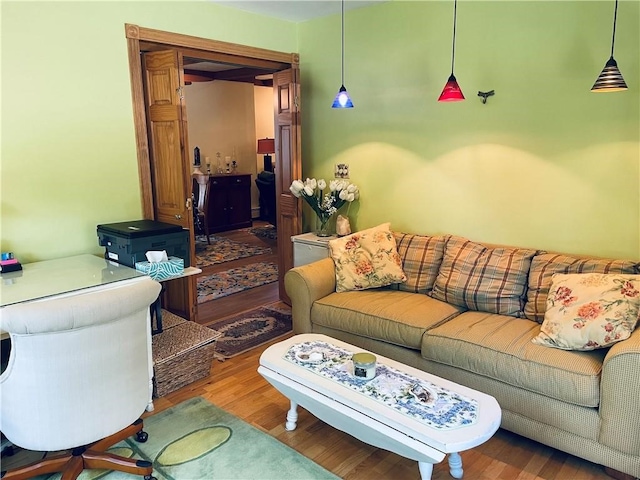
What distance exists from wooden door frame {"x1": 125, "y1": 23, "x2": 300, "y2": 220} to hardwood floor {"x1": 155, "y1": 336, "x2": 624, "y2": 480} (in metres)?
1.54

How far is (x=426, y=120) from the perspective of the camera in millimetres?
3568

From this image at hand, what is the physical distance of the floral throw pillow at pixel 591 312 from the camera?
87.5 inches

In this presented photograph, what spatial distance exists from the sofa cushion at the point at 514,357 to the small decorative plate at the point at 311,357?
0.63 meters

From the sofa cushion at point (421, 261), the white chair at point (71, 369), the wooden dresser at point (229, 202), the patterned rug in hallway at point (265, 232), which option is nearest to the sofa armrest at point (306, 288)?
the sofa cushion at point (421, 261)

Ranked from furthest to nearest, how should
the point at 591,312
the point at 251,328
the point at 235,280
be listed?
the point at 235,280 < the point at 251,328 < the point at 591,312

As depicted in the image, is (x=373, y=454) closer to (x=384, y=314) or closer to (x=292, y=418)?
(x=292, y=418)

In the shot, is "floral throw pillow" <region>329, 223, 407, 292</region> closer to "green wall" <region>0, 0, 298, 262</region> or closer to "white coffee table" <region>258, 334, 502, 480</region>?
"white coffee table" <region>258, 334, 502, 480</region>

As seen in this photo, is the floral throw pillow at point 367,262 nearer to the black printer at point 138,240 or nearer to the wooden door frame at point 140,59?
the black printer at point 138,240

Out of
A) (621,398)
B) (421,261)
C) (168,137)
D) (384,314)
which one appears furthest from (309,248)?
(621,398)

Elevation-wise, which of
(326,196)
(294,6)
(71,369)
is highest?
(294,6)

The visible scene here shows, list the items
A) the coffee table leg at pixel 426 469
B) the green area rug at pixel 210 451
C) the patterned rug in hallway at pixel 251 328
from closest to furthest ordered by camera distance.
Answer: the coffee table leg at pixel 426 469 < the green area rug at pixel 210 451 < the patterned rug in hallway at pixel 251 328

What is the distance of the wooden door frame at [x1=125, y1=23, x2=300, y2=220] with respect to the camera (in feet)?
10.7

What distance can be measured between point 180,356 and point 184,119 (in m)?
1.66

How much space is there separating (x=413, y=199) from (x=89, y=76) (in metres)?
2.45
